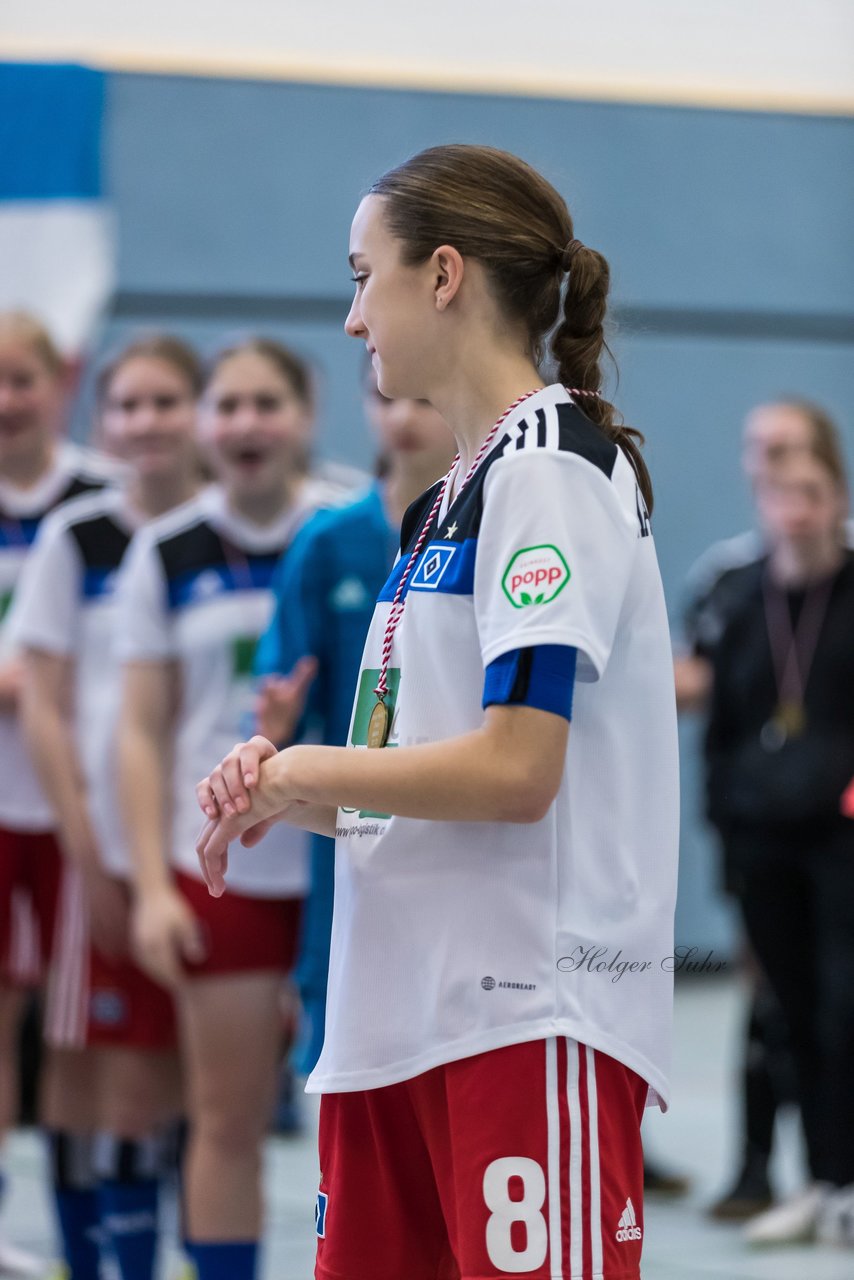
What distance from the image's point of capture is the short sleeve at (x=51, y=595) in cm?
381

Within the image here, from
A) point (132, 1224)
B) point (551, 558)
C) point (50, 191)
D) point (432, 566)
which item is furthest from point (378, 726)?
point (50, 191)

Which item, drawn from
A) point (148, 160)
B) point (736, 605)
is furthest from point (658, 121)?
point (736, 605)

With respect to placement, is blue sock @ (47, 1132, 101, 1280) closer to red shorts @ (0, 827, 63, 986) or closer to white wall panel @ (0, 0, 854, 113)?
red shorts @ (0, 827, 63, 986)

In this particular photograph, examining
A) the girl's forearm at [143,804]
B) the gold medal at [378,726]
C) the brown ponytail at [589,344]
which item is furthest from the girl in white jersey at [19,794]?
the brown ponytail at [589,344]

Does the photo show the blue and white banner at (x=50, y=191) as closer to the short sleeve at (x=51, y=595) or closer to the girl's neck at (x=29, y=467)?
the girl's neck at (x=29, y=467)

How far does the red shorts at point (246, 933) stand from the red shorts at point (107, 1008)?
34 centimetres

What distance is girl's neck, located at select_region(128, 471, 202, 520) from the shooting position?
388 cm

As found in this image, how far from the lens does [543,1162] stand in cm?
164

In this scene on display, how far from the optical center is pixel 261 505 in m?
3.58

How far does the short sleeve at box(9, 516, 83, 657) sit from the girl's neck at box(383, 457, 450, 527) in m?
0.89

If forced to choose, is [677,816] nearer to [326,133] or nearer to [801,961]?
[801,961]

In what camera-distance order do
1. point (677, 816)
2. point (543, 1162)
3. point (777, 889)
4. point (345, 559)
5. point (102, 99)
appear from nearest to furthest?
point (543, 1162), point (677, 816), point (345, 559), point (777, 889), point (102, 99)

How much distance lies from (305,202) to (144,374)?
393cm

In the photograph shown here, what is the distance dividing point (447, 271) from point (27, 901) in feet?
8.86
